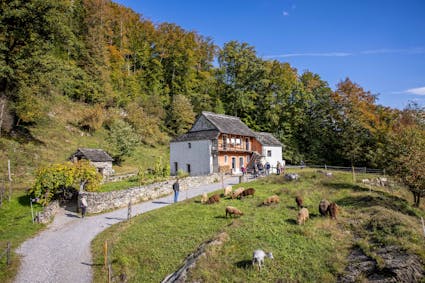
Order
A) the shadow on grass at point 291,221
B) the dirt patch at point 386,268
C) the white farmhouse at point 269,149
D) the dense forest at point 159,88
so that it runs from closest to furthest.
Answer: the dirt patch at point 386,268, the shadow on grass at point 291,221, the dense forest at point 159,88, the white farmhouse at point 269,149

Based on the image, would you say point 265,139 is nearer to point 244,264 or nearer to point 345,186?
point 345,186

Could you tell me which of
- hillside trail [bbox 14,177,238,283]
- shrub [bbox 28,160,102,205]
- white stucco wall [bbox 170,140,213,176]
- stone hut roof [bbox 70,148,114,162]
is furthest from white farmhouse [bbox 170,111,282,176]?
shrub [bbox 28,160,102,205]

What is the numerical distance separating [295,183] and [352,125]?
100 feet

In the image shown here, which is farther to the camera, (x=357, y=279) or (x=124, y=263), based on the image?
(x=124, y=263)

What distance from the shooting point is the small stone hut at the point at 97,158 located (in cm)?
3140

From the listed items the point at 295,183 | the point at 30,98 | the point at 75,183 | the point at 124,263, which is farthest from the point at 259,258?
the point at 30,98

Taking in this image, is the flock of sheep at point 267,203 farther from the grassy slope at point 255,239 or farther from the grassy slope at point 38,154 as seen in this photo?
the grassy slope at point 38,154

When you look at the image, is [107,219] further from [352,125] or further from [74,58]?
[352,125]

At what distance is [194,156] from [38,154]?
19.1 m

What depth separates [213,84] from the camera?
66125 millimetres

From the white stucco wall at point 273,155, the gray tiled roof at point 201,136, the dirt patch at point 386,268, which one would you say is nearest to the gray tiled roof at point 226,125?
the gray tiled roof at point 201,136

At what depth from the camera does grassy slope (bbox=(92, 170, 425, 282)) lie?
10.6m

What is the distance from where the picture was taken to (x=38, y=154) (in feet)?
105

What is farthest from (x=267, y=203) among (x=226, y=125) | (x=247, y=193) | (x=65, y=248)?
(x=226, y=125)
